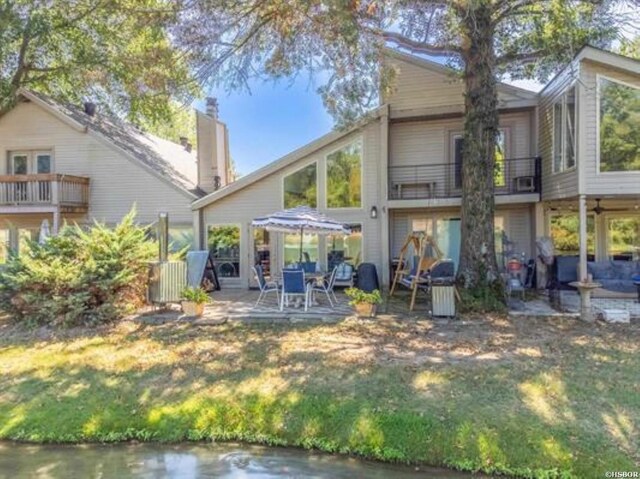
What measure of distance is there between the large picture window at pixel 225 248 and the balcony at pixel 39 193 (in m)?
4.52

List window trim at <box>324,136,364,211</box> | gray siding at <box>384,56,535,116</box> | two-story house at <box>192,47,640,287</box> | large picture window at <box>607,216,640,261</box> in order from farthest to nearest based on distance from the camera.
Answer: window trim at <box>324,136,364,211</box>, gray siding at <box>384,56,535,116</box>, large picture window at <box>607,216,640,261</box>, two-story house at <box>192,47,640,287</box>

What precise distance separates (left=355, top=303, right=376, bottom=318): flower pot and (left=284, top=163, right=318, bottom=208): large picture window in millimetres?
5371

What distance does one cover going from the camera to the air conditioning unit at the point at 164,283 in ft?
32.8

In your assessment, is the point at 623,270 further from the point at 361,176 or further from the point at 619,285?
the point at 361,176

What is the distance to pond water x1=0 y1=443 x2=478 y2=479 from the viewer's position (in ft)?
14.5

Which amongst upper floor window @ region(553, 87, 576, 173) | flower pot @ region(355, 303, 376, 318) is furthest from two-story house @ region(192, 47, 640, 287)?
flower pot @ region(355, 303, 376, 318)

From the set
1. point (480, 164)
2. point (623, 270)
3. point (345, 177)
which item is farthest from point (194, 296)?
point (623, 270)

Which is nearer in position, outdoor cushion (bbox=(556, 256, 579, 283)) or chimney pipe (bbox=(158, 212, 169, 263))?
chimney pipe (bbox=(158, 212, 169, 263))

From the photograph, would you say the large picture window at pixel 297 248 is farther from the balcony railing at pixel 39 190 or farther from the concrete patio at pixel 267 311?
the balcony railing at pixel 39 190

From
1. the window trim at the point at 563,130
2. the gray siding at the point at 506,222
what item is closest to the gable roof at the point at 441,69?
the window trim at the point at 563,130

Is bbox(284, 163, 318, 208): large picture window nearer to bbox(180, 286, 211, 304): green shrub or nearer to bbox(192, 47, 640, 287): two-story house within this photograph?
bbox(192, 47, 640, 287): two-story house

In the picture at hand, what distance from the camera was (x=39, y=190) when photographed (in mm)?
15016

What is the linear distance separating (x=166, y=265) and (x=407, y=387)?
20.3ft

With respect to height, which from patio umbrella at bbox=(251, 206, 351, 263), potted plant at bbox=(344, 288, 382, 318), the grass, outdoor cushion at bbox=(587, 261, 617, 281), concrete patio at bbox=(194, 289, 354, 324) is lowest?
the grass
